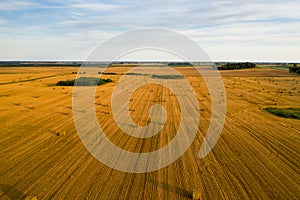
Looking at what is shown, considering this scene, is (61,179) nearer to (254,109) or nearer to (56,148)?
(56,148)

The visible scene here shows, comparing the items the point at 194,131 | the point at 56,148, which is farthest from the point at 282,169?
the point at 56,148

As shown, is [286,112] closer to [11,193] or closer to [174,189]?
[174,189]

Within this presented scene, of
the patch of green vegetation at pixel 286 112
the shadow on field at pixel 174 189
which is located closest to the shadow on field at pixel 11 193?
the shadow on field at pixel 174 189

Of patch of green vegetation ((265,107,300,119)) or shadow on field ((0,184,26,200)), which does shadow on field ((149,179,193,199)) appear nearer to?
shadow on field ((0,184,26,200))

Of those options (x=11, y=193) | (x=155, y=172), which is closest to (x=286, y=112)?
(x=155, y=172)

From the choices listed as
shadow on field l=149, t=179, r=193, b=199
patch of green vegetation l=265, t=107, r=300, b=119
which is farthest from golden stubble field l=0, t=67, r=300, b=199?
patch of green vegetation l=265, t=107, r=300, b=119
